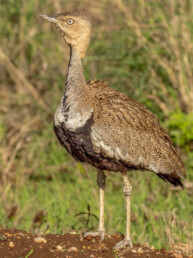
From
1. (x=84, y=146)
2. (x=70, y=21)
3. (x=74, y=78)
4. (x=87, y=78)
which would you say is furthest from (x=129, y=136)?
(x=87, y=78)

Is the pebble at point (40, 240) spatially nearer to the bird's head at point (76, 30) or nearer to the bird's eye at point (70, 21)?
the bird's head at point (76, 30)

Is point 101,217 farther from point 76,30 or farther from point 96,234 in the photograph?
point 76,30

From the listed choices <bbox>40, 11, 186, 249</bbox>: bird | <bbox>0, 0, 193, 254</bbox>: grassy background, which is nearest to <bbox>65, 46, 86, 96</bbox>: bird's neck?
<bbox>40, 11, 186, 249</bbox>: bird

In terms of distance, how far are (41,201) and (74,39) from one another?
2.40m

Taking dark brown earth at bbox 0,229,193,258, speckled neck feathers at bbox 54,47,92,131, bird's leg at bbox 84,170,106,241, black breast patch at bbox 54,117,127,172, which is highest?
speckled neck feathers at bbox 54,47,92,131

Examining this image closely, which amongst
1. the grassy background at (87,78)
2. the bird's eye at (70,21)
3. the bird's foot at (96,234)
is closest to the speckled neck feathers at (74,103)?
the bird's eye at (70,21)

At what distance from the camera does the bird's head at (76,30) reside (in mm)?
5129

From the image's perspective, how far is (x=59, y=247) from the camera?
420 cm

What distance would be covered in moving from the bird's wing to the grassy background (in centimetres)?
111

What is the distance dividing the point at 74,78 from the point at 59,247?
4.98ft

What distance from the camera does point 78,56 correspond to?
509 centimetres

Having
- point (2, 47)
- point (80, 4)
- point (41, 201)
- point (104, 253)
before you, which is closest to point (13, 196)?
point (41, 201)

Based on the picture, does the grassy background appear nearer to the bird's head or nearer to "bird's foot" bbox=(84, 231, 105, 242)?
"bird's foot" bbox=(84, 231, 105, 242)

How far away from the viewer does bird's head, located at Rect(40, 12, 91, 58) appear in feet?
16.8
